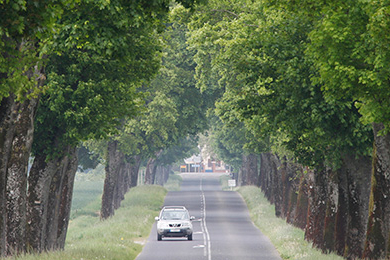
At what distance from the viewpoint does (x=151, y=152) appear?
185 ft

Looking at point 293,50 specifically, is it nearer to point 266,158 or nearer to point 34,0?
point 34,0

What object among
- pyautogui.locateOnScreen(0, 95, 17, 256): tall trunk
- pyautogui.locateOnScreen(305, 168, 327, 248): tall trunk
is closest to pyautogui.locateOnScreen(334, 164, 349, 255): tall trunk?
pyautogui.locateOnScreen(305, 168, 327, 248): tall trunk

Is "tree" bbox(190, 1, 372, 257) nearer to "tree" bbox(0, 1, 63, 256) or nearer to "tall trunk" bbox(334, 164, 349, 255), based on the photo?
"tall trunk" bbox(334, 164, 349, 255)

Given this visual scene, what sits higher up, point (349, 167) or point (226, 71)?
point (226, 71)

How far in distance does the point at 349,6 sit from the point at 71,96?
32.7ft

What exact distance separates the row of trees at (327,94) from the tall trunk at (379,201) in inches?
1.0

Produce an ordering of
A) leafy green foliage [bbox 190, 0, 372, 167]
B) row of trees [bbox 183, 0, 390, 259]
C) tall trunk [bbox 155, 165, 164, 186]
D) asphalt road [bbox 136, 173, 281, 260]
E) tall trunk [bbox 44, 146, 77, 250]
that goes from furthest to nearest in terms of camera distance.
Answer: tall trunk [bbox 155, 165, 164, 186] → asphalt road [bbox 136, 173, 281, 260] → tall trunk [bbox 44, 146, 77, 250] → leafy green foliage [bbox 190, 0, 372, 167] → row of trees [bbox 183, 0, 390, 259]

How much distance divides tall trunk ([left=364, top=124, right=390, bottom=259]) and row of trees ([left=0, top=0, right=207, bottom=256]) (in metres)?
6.47

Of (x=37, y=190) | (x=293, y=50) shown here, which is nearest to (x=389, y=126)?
(x=293, y=50)

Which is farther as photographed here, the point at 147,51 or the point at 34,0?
the point at 147,51

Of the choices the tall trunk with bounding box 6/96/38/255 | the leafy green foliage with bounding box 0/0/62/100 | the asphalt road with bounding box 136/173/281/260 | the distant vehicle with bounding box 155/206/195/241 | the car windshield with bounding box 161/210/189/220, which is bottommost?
the asphalt road with bounding box 136/173/281/260

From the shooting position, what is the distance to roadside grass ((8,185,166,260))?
2323 centimetres

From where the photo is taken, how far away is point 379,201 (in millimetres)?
19047

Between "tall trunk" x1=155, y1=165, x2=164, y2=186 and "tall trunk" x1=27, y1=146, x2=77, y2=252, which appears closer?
"tall trunk" x1=27, y1=146, x2=77, y2=252
